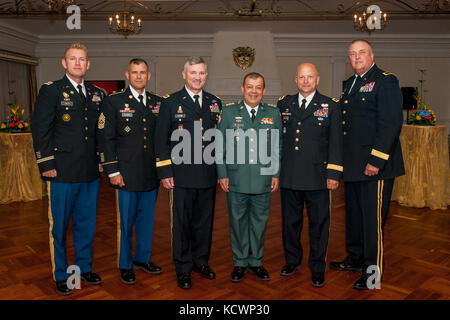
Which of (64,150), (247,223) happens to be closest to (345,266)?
(247,223)

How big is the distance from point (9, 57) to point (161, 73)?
3626 millimetres

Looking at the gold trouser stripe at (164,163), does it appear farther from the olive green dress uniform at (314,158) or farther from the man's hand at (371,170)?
the man's hand at (371,170)

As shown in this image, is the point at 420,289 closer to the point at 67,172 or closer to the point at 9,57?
the point at 67,172

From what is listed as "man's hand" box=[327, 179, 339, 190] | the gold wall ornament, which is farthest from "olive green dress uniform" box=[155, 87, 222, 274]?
the gold wall ornament

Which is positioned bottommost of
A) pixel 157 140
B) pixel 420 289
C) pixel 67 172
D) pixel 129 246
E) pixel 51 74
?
pixel 420 289

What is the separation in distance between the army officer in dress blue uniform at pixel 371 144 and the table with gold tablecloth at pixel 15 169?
4407 mm

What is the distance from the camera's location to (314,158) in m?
2.53

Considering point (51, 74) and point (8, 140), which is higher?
point (51, 74)

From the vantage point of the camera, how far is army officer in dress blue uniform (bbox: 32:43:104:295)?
239cm

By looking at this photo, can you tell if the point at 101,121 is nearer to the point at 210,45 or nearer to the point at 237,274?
the point at 237,274

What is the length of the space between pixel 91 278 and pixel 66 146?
0.93m

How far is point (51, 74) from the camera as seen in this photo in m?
10.4

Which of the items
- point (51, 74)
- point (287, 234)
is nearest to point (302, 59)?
point (51, 74)

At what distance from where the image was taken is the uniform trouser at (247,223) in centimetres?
263
